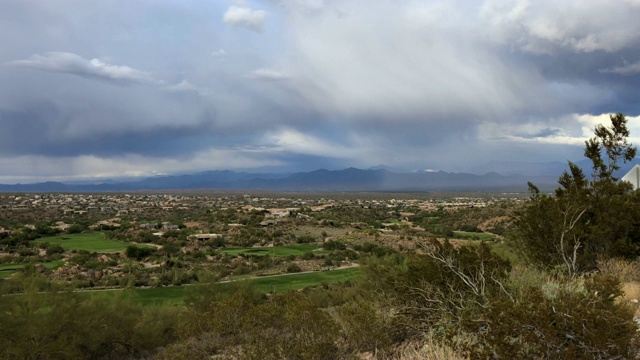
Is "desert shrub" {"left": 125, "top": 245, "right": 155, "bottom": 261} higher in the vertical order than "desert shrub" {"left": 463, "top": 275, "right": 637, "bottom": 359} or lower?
lower

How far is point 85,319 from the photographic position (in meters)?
14.8

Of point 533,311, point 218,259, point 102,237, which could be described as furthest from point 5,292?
point 102,237

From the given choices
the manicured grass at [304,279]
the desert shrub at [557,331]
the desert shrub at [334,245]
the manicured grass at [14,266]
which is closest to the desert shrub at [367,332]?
the desert shrub at [557,331]

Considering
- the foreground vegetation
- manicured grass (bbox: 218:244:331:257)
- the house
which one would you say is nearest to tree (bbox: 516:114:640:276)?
the foreground vegetation

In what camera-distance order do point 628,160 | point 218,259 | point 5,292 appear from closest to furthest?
point 5,292 → point 628,160 → point 218,259

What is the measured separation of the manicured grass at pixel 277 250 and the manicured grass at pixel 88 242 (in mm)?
12507

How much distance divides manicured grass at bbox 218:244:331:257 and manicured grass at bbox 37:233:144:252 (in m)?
12.5

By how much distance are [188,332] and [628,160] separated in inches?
831

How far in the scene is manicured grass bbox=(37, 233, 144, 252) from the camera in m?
50.2

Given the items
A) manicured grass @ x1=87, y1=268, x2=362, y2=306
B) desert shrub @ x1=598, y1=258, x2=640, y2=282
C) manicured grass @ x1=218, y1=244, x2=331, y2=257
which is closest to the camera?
desert shrub @ x1=598, y1=258, x2=640, y2=282

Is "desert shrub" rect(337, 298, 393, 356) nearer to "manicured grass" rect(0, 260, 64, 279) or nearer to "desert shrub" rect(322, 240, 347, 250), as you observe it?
"manicured grass" rect(0, 260, 64, 279)

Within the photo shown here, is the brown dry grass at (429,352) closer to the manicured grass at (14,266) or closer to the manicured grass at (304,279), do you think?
the manicured grass at (304,279)

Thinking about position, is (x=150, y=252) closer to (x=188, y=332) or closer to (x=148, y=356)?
(x=148, y=356)

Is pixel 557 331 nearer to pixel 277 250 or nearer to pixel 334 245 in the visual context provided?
pixel 277 250
